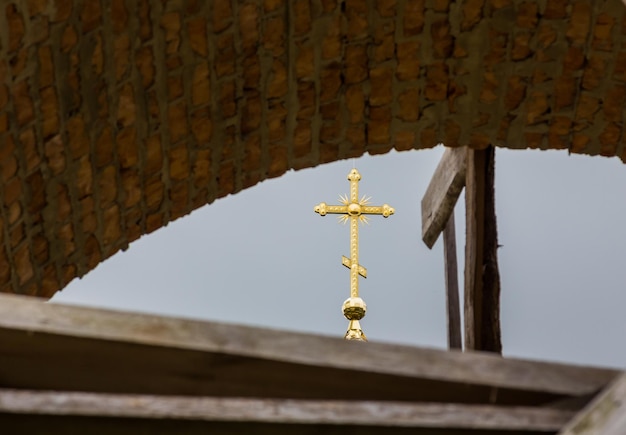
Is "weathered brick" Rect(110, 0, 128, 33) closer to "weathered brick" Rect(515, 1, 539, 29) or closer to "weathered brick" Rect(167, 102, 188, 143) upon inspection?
"weathered brick" Rect(167, 102, 188, 143)

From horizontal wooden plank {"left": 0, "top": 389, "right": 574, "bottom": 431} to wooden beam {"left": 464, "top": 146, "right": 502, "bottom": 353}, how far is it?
302 cm

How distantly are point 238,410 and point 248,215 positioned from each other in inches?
329

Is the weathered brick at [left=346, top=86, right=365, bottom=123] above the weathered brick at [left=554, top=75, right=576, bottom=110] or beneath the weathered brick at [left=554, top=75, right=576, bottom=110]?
beneath

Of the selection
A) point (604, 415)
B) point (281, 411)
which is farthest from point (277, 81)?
point (604, 415)

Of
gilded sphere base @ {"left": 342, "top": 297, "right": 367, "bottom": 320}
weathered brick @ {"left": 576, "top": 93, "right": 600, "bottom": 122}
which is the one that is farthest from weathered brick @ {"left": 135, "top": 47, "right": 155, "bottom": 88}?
gilded sphere base @ {"left": 342, "top": 297, "right": 367, "bottom": 320}

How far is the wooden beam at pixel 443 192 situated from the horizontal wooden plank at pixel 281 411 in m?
3.29

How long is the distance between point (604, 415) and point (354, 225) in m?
7.51

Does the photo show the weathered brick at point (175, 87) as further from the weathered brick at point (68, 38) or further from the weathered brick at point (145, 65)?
the weathered brick at point (68, 38)

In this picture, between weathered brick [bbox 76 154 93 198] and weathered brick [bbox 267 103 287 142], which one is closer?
weathered brick [bbox 76 154 93 198]

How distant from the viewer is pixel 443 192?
19.0 ft

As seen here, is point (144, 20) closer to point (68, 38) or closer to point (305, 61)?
point (68, 38)

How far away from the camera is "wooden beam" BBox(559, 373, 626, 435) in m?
1.94

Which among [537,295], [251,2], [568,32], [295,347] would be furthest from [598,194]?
[295,347]

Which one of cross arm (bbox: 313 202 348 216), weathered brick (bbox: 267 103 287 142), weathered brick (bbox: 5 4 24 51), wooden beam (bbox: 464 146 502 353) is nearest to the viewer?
weathered brick (bbox: 5 4 24 51)
